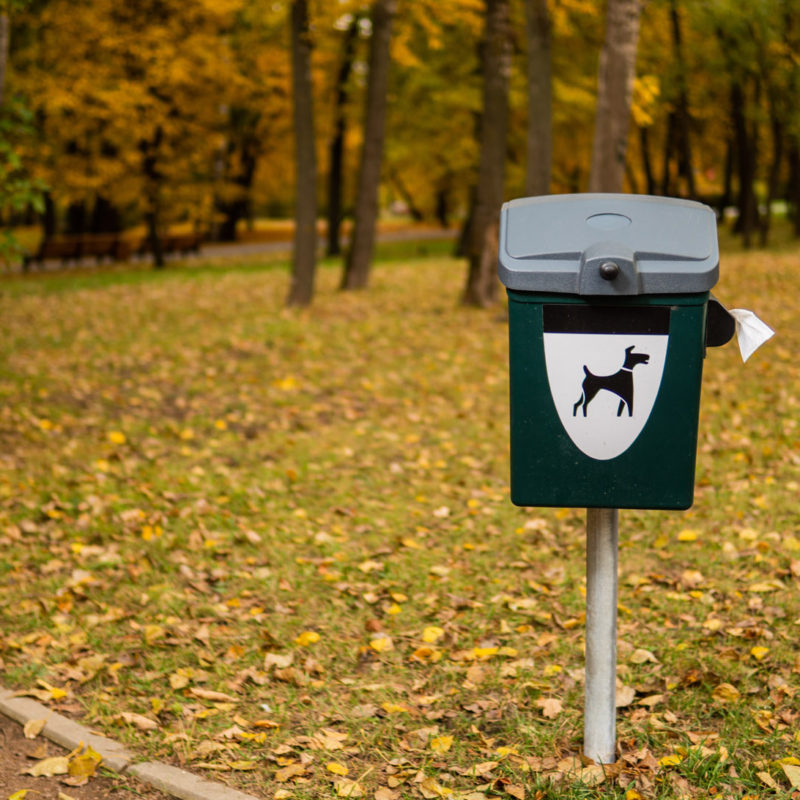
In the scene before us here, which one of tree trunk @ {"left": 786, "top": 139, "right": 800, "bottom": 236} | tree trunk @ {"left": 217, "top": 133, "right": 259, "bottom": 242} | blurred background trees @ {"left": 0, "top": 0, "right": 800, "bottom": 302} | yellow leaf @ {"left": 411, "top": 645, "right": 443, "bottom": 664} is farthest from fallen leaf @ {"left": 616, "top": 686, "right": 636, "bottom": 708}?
tree trunk @ {"left": 217, "top": 133, "right": 259, "bottom": 242}

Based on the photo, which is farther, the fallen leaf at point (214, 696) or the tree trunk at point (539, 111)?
the tree trunk at point (539, 111)

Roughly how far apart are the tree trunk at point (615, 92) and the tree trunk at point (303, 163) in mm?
4518

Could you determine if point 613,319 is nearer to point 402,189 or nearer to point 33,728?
point 33,728

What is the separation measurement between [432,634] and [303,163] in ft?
32.3

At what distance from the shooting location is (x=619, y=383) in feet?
9.05

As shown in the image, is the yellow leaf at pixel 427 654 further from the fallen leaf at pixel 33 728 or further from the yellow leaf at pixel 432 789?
the fallen leaf at pixel 33 728

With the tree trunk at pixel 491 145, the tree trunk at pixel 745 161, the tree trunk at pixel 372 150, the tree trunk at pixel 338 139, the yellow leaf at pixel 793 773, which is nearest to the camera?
the yellow leaf at pixel 793 773

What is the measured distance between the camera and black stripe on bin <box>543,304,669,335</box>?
2701mm

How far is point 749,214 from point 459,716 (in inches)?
816

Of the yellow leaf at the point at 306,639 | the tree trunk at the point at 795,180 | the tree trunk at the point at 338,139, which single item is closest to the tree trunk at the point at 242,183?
the tree trunk at the point at 338,139

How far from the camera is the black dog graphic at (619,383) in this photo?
2.73 metres

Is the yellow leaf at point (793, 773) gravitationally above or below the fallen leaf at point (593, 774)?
above

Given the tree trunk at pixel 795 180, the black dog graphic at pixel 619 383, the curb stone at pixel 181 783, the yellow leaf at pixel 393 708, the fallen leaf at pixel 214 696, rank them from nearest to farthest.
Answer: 1. the black dog graphic at pixel 619 383
2. the curb stone at pixel 181 783
3. the yellow leaf at pixel 393 708
4. the fallen leaf at pixel 214 696
5. the tree trunk at pixel 795 180

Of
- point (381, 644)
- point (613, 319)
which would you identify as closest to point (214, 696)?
point (381, 644)
